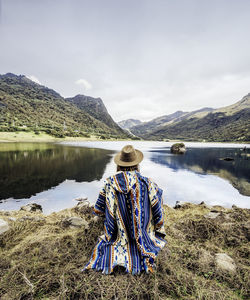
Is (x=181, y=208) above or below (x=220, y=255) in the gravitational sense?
below

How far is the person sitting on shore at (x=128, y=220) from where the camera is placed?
2469 mm

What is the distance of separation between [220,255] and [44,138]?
3342 inches

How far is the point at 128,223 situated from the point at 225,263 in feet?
6.93

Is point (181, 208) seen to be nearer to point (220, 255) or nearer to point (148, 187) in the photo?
point (220, 255)

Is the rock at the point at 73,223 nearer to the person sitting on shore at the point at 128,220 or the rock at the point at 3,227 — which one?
the rock at the point at 3,227

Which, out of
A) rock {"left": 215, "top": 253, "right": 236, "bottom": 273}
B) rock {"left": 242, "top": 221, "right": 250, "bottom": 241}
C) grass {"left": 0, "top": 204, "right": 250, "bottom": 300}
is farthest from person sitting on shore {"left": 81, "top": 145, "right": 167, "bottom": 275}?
rock {"left": 242, "top": 221, "right": 250, "bottom": 241}

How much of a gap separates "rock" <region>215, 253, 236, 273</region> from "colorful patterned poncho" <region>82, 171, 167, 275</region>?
3.83 feet

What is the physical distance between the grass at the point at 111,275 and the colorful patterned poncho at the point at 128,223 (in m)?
0.18

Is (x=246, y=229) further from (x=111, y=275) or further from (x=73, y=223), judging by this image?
(x=73, y=223)

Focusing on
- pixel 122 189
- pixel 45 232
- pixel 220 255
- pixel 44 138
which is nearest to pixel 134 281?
pixel 122 189

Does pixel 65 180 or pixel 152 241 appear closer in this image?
pixel 152 241

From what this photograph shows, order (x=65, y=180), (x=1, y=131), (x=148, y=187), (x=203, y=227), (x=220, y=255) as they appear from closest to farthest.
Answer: (x=148, y=187), (x=220, y=255), (x=203, y=227), (x=65, y=180), (x=1, y=131)

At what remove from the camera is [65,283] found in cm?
220

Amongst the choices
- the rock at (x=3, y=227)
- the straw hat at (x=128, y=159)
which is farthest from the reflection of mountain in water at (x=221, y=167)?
the rock at (x=3, y=227)
